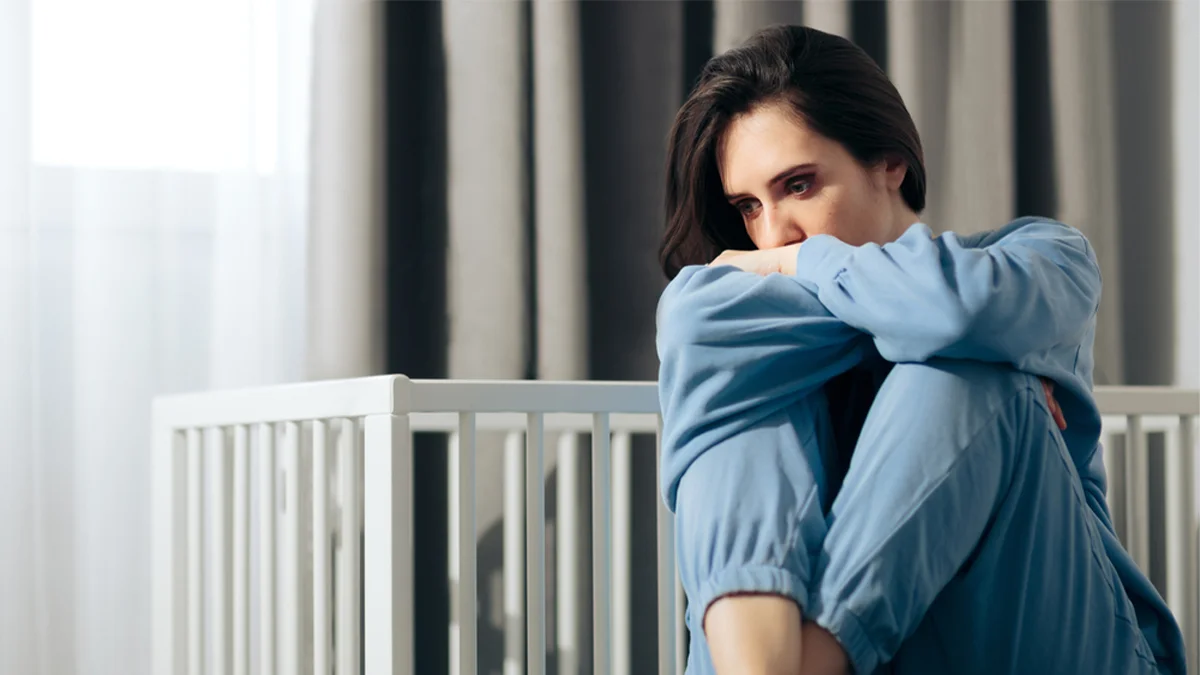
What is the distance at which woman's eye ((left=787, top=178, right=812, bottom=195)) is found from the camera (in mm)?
867

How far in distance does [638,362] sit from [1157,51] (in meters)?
0.89

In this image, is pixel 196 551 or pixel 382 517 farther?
pixel 196 551

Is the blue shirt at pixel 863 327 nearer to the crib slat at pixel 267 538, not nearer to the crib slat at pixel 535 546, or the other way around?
the crib slat at pixel 535 546

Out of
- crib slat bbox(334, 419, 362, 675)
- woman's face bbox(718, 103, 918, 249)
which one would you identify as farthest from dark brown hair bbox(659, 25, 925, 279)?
crib slat bbox(334, 419, 362, 675)

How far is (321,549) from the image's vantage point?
2.99 ft

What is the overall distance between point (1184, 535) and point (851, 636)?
0.71 meters

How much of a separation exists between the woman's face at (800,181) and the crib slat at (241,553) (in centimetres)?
50

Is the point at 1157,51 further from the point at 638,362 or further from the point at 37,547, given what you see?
the point at 37,547

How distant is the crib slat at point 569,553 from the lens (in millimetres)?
1114

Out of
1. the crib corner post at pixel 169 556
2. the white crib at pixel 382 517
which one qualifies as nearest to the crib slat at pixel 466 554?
the white crib at pixel 382 517

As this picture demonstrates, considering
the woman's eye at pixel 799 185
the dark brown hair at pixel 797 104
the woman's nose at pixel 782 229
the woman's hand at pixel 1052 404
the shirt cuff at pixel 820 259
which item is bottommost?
the woman's hand at pixel 1052 404

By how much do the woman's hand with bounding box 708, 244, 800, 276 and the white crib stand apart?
18cm

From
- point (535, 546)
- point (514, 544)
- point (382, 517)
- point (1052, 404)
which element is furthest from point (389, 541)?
point (1052, 404)

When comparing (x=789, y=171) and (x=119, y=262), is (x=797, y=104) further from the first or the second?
(x=119, y=262)
